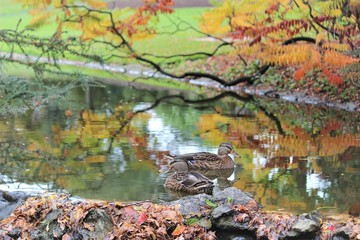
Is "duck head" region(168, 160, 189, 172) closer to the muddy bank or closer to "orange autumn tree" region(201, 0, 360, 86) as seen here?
the muddy bank

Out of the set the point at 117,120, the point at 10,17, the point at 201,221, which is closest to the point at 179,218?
the point at 201,221

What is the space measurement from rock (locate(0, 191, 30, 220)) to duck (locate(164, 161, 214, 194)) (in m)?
2.18

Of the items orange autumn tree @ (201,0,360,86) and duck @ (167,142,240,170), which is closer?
duck @ (167,142,240,170)

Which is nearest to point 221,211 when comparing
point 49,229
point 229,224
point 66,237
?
point 229,224

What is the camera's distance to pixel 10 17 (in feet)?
168

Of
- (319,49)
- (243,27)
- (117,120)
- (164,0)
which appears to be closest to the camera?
(117,120)

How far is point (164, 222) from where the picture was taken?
8.07 metres

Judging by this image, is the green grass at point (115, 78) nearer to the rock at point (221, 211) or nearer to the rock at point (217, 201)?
the rock at point (217, 201)

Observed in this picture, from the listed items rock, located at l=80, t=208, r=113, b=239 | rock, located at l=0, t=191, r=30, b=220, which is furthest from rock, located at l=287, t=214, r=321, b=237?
rock, located at l=0, t=191, r=30, b=220

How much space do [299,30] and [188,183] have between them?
11.0 m

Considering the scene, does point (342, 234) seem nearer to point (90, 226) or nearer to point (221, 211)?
point (221, 211)

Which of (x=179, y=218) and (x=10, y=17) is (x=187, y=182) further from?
(x=10, y=17)

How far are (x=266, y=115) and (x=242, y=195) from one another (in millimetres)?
9743

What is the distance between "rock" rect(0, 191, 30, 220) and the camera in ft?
29.5
